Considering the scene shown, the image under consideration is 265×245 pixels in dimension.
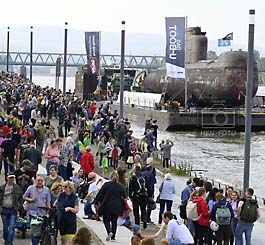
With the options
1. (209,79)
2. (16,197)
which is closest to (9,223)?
(16,197)

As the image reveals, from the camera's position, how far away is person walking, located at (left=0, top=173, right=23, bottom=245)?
13.6 meters

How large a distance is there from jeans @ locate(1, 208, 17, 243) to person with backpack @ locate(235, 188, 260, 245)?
405 cm

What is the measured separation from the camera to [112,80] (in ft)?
241

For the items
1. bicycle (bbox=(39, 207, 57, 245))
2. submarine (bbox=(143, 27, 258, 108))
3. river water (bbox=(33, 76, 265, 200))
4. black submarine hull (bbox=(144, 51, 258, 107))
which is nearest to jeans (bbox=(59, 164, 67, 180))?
bicycle (bbox=(39, 207, 57, 245))

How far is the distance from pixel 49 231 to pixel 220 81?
45.4 meters

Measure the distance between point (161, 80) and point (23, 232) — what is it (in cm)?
5453

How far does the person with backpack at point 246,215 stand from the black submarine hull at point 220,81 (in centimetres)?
4174

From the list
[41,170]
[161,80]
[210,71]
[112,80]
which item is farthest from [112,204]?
[112,80]

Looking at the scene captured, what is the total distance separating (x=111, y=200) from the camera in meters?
14.6

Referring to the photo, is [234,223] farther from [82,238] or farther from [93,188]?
[82,238]

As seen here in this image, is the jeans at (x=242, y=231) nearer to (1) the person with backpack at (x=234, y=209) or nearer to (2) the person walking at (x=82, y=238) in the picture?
(1) the person with backpack at (x=234, y=209)

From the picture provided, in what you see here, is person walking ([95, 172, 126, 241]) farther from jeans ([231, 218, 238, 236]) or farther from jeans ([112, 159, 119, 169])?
jeans ([112, 159, 119, 169])

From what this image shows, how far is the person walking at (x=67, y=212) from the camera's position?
12.8 metres

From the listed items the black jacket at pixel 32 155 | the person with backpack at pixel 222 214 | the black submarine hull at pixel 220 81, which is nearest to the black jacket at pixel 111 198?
the person with backpack at pixel 222 214
